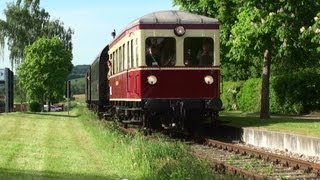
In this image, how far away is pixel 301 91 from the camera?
3030 cm

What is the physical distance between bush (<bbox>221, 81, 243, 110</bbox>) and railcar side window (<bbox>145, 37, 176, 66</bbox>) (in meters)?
20.2

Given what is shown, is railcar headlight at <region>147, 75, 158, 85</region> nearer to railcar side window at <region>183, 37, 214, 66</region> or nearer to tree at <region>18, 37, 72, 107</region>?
railcar side window at <region>183, 37, 214, 66</region>

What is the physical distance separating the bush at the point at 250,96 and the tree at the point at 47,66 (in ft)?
99.1

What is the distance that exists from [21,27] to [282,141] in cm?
5872

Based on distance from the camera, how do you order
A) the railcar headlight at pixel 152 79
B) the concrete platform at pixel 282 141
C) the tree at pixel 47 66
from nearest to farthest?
the concrete platform at pixel 282 141 → the railcar headlight at pixel 152 79 → the tree at pixel 47 66

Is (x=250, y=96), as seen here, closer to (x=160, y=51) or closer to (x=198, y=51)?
(x=198, y=51)

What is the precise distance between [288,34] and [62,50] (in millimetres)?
45413

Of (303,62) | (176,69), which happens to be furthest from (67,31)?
(176,69)

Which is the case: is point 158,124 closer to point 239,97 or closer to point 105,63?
point 105,63

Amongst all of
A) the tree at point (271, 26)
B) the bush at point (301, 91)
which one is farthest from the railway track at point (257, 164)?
the bush at point (301, 91)

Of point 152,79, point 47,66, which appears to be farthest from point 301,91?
point 47,66

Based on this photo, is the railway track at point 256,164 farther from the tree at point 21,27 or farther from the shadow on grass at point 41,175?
the tree at point 21,27

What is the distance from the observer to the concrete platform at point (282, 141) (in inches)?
586

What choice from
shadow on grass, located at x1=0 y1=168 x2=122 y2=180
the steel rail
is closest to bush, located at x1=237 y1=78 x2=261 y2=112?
the steel rail
